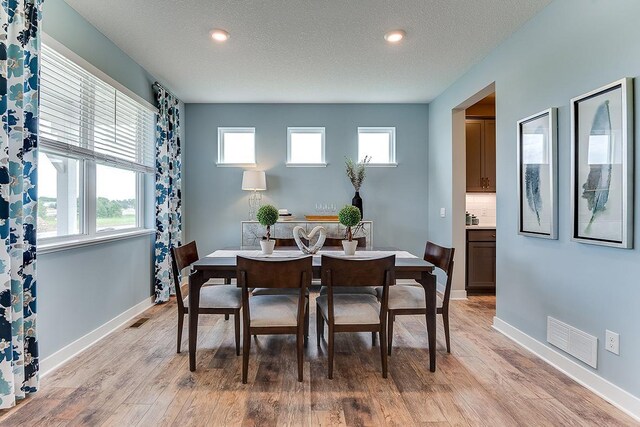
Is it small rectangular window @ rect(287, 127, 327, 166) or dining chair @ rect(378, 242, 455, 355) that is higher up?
small rectangular window @ rect(287, 127, 327, 166)

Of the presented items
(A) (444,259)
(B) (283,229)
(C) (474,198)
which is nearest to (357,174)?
(B) (283,229)

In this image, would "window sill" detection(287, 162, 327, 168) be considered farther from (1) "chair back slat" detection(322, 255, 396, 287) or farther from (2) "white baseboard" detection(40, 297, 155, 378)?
(1) "chair back slat" detection(322, 255, 396, 287)

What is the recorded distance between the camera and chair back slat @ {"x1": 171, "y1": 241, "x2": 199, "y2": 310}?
2.53 metres

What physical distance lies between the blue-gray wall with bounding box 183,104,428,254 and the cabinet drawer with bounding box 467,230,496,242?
856mm

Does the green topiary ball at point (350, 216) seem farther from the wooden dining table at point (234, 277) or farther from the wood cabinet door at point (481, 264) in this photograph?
the wood cabinet door at point (481, 264)

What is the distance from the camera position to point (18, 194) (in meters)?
1.95

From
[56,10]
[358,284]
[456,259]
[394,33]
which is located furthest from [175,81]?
[456,259]

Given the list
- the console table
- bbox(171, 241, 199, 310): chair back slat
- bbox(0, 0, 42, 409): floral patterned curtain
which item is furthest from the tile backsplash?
bbox(0, 0, 42, 409): floral patterned curtain

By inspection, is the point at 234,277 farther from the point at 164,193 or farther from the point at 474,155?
the point at 474,155

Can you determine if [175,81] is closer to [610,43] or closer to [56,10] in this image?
[56,10]

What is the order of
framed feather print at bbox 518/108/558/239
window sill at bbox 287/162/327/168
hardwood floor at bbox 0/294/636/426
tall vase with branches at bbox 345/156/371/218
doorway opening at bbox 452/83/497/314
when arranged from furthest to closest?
window sill at bbox 287/162/327/168 → tall vase with branches at bbox 345/156/371/218 → doorway opening at bbox 452/83/497/314 → framed feather print at bbox 518/108/558/239 → hardwood floor at bbox 0/294/636/426

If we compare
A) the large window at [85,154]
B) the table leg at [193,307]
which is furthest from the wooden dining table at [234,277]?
the large window at [85,154]

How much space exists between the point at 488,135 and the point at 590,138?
259cm

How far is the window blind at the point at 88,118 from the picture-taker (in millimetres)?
2467
